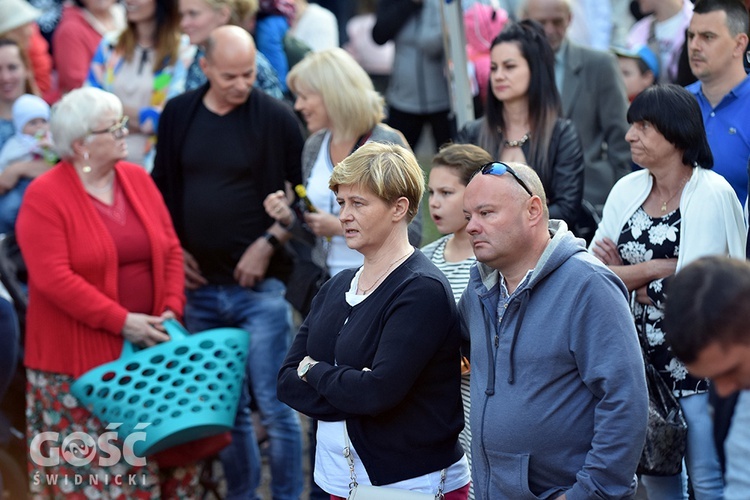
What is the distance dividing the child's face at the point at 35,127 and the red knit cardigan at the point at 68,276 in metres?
1.34

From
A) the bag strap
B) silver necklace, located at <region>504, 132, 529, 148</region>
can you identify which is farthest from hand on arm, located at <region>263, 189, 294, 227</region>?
the bag strap

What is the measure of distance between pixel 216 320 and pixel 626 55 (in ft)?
9.63

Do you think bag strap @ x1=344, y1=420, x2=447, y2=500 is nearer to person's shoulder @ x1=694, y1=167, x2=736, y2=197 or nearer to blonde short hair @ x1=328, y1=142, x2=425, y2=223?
blonde short hair @ x1=328, y1=142, x2=425, y2=223

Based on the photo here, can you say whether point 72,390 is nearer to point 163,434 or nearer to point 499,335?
point 163,434

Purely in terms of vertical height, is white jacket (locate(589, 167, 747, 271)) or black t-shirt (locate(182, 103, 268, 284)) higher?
white jacket (locate(589, 167, 747, 271))

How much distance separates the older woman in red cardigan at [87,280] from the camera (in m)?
4.67

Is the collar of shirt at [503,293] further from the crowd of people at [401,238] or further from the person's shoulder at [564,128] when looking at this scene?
the person's shoulder at [564,128]

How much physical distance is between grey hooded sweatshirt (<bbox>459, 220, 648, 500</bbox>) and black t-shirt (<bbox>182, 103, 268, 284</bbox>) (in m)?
2.24

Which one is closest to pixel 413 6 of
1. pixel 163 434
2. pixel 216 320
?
pixel 216 320

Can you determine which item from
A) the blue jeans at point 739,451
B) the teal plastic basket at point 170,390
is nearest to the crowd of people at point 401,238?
the blue jeans at point 739,451

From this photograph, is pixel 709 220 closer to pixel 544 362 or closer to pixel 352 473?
pixel 544 362

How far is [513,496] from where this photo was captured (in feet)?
10.5

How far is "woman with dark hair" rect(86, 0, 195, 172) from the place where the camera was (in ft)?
19.9

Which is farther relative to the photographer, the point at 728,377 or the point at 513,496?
the point at 513,496
